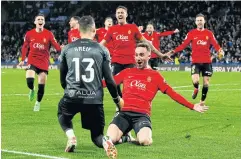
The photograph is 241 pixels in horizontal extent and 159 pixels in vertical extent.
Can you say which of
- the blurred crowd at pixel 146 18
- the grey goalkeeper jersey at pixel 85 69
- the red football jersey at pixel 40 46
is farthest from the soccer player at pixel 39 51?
the blurred crowd at pixel 146 18

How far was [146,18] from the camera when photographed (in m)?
57.2

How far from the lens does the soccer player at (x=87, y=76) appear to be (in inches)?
360

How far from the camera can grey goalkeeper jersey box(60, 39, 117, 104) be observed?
30.0 feet

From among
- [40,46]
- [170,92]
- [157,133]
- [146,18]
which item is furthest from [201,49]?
[146,18]

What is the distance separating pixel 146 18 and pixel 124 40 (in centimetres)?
4211

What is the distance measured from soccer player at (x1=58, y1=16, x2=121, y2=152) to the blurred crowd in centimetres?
3559

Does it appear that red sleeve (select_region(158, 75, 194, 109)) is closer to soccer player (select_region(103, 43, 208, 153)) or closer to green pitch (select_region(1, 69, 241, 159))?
soccer player (select_region(103, 43, 208, 153))

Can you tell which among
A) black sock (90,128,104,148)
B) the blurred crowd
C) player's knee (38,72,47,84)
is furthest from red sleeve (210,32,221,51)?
the blurred crowd

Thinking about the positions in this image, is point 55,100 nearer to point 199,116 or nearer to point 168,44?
point 199,116

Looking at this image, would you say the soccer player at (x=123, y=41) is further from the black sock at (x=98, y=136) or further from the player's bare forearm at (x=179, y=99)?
the black sock at (x=98, y=136)

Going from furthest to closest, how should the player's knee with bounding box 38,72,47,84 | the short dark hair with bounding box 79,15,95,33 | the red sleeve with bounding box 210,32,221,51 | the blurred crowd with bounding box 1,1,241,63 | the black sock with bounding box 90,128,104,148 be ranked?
the blurred crowd with bounding box 1,1,241,63 → the red sleeve with bounding box 210,32,221,51 → the player's knee with bounding box 38,72,47,84 → the black sock with bounding box 90,128,104,148 → the short dark hair with bounding box 79,15,95,33

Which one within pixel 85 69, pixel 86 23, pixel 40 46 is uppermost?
pixel 86 23

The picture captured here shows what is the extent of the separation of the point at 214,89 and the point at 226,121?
11.5m

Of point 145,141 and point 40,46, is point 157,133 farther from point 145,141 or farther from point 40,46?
point 40,46
